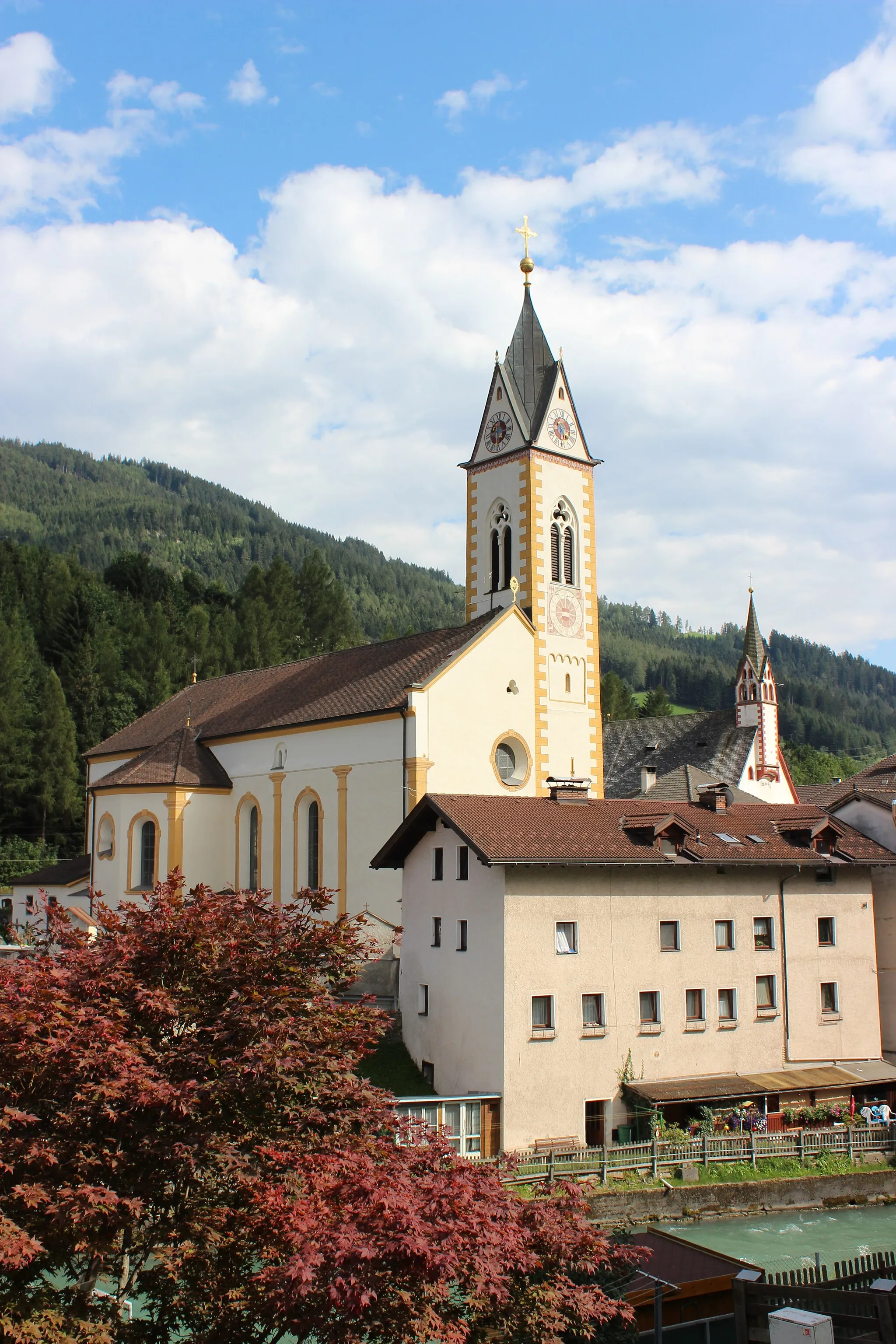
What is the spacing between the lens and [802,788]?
7369 cm

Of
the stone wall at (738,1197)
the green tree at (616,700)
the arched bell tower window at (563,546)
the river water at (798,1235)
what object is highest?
the green tree at (616,700)

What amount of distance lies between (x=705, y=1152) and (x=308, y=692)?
23.5 m

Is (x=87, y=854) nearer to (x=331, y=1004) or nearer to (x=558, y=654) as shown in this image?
(x=558, y=654)

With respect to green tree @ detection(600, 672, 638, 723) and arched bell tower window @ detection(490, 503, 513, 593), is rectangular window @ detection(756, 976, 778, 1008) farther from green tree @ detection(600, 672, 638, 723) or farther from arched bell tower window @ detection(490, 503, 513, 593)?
green tree @ detection(600, 672, 638, 723)

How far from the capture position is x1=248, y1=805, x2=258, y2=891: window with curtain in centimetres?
4481

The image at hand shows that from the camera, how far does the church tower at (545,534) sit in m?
42.5

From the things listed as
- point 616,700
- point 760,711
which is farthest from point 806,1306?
point 616,700

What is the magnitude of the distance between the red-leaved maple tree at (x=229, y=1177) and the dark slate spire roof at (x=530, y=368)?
3501 centimetres

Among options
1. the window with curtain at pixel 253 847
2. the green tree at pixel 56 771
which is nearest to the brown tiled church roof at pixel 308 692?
the window with curtain at pixel 253 847

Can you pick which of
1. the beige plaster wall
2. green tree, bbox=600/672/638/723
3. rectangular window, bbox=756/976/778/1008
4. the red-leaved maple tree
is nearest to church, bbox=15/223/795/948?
the beige plaster wall

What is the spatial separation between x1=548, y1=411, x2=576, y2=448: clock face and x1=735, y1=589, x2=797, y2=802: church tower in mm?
36646

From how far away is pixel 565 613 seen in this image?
44062mm

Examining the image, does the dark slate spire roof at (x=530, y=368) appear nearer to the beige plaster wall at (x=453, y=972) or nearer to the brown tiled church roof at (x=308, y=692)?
the brown tiled church roof at (x=308, y=692)

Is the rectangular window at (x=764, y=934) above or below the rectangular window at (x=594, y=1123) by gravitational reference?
above
